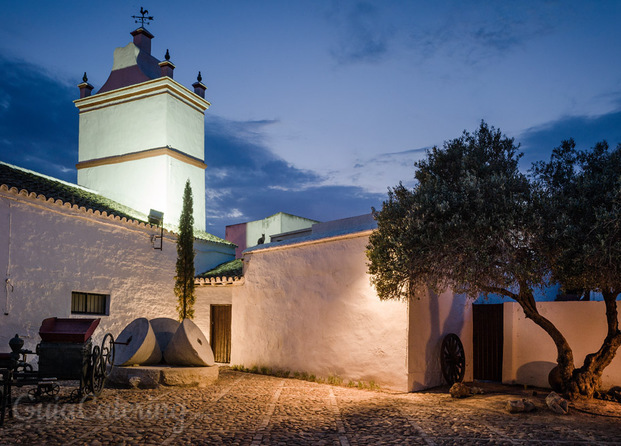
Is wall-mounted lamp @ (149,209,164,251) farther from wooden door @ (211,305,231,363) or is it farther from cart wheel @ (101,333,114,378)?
cart wheel @ (101,333,114,378)

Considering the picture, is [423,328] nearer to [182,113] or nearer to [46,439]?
[46,439]

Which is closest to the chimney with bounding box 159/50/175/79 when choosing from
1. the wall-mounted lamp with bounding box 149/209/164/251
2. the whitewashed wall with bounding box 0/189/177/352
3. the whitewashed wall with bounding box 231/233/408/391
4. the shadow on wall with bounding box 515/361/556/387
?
the wall-mounted lamp with bounding box 149/209/164/251

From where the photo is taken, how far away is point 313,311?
12570mm

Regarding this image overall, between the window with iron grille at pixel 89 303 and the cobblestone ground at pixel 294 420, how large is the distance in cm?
399

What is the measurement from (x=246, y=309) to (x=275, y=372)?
2121mm

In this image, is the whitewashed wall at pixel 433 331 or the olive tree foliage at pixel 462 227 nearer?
the olive tree foliage at pixel 462 227

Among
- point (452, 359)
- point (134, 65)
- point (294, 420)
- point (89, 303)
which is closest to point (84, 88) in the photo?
point (134, 65)

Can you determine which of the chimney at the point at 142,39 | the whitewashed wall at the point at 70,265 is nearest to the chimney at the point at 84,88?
the chimney at the point at 142,39

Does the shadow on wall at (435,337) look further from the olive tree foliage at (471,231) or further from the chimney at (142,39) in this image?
the chimney at (142,39)

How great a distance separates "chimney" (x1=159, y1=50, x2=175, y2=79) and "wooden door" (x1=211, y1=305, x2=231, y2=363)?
9.65 metres

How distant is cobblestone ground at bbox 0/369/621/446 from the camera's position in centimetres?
643

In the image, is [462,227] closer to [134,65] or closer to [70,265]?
[70,265]

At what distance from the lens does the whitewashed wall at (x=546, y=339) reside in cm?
1038

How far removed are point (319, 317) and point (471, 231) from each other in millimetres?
5061
